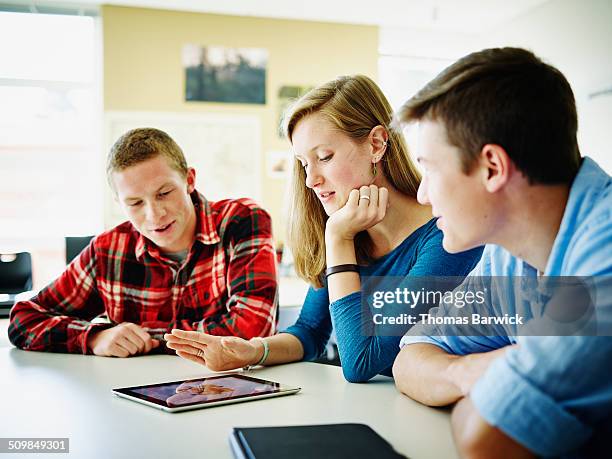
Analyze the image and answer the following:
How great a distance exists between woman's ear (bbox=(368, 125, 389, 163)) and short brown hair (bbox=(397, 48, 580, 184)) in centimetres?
69

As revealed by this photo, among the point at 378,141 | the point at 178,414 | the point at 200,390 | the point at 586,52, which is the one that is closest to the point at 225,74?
the point at 586,52

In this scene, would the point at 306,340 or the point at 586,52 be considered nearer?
the point at 306,340

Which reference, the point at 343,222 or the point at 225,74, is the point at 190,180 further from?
the point at 225,74

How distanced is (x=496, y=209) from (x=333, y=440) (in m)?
0.39

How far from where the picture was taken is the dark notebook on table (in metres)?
0.80

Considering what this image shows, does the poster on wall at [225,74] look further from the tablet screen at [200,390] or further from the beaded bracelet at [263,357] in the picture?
the tablet screen at [200,390]

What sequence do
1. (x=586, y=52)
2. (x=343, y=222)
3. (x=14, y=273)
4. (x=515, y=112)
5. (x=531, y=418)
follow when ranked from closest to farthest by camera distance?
(x=531, y=418) → (x=515, y=112) → (x=343, y=222) → (x=14, y=273) → (x=586, y=52)

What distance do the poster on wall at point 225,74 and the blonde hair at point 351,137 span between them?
3.81 metres

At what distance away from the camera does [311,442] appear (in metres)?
0.85

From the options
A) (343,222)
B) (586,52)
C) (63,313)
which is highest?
(586,52)

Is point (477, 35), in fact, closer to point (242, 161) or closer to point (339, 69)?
point (339, 69)

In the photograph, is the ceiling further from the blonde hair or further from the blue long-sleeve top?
the blue long-sleeve top

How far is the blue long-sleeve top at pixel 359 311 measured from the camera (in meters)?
1.29

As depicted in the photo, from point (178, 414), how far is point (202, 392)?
0.12 meters
